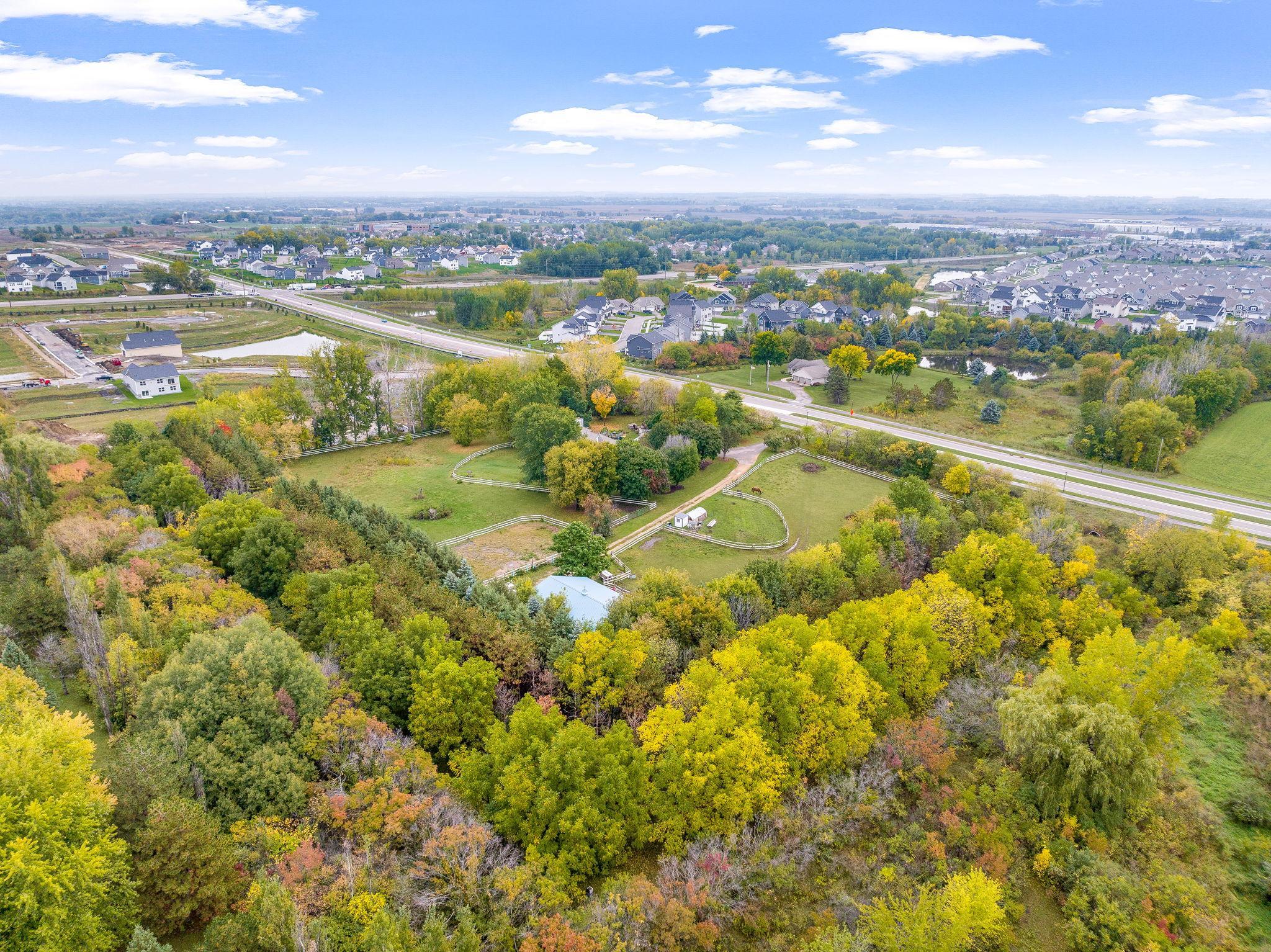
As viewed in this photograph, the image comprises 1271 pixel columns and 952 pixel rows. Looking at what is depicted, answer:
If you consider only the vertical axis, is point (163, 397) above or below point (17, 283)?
below

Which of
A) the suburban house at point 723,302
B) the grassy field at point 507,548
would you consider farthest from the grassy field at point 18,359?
the suburban house at point 723,302

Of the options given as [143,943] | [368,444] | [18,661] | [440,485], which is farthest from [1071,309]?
[143,943]

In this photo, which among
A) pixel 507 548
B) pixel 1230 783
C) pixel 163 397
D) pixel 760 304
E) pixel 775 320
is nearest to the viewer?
pixel 1230 783

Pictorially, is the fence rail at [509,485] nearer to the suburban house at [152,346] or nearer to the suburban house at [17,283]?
the suburban house at [152,346]

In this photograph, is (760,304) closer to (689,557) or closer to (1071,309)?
(1071,309)

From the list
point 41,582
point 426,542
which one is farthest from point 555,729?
point 41,582

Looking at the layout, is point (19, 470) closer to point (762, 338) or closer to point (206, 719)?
point (206, 719)

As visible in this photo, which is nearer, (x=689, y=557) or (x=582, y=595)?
(x=582, y=595)
